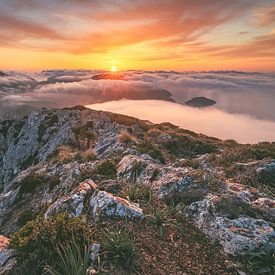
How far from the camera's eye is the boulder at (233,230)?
26.2 feet

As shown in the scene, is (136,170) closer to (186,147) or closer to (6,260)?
(6,260)

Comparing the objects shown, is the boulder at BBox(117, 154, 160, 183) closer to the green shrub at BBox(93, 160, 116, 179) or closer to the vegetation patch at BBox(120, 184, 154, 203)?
the green shrub at BBox(93, 160, 116, 179)

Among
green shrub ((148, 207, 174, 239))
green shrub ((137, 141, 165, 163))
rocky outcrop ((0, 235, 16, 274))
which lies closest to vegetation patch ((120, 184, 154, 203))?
green shrub ((148, 207, 174, 239))

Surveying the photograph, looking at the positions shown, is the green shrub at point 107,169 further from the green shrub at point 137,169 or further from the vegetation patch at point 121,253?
the vegetation patch at point 121,253

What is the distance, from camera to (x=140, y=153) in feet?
68.9

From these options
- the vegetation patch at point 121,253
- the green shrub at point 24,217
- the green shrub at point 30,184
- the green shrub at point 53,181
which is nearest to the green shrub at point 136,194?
the vegetation patch at point 121,253

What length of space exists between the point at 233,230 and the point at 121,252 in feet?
12.7

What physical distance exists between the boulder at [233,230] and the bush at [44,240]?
3838 mm

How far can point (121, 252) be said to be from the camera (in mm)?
6613

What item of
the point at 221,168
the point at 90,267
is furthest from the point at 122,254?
the point at 221,168

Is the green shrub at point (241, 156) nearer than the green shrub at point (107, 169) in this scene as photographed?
No

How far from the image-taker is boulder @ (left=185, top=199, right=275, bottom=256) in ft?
26.2

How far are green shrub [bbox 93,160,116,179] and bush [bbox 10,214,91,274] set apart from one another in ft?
29.2

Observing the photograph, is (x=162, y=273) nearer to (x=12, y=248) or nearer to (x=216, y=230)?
(x=216, y=230)
